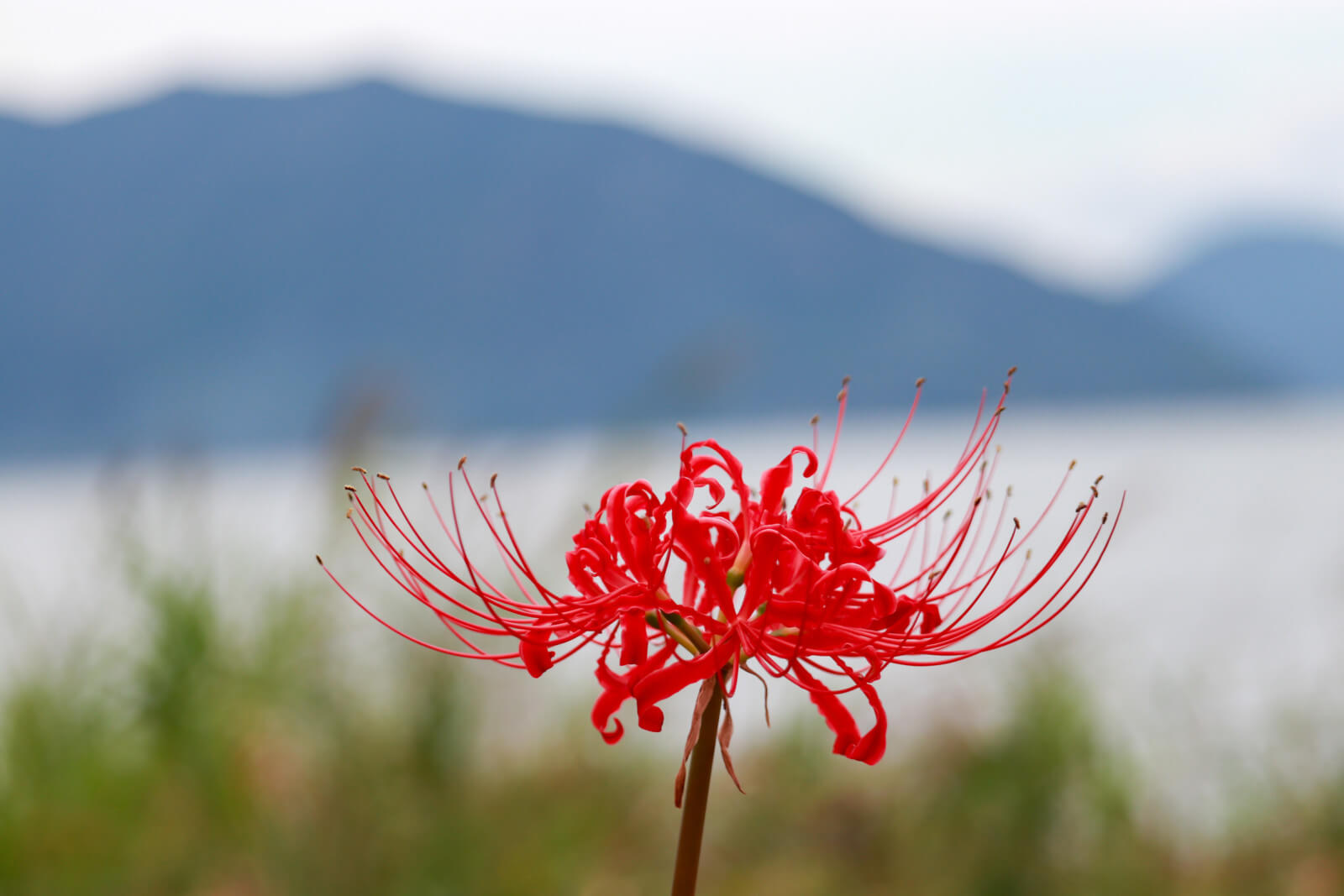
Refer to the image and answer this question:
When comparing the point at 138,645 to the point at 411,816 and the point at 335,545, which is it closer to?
the point at 335,545

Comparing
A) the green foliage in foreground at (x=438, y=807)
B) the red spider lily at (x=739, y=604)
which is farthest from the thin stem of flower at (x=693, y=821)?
the green foliage in foreground at (x=438, y=807)

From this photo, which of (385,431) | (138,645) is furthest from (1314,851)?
(138,645)

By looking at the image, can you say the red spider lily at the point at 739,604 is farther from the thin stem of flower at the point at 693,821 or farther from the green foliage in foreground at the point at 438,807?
the green foliage in foreground at the point at 438,807

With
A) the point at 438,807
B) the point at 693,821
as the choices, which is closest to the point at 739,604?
the point at 693,821

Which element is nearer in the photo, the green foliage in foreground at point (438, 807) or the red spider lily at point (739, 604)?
the red spider lily at point (739, 604)

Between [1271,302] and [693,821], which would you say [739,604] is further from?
[1271,302]

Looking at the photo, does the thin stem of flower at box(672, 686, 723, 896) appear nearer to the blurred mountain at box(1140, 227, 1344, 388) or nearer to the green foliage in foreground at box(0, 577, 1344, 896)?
the green foliage in foreground at box(0, 577, 1344, 896)

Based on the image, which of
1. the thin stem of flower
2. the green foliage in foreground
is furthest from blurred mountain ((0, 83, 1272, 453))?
the thin stem of flower
